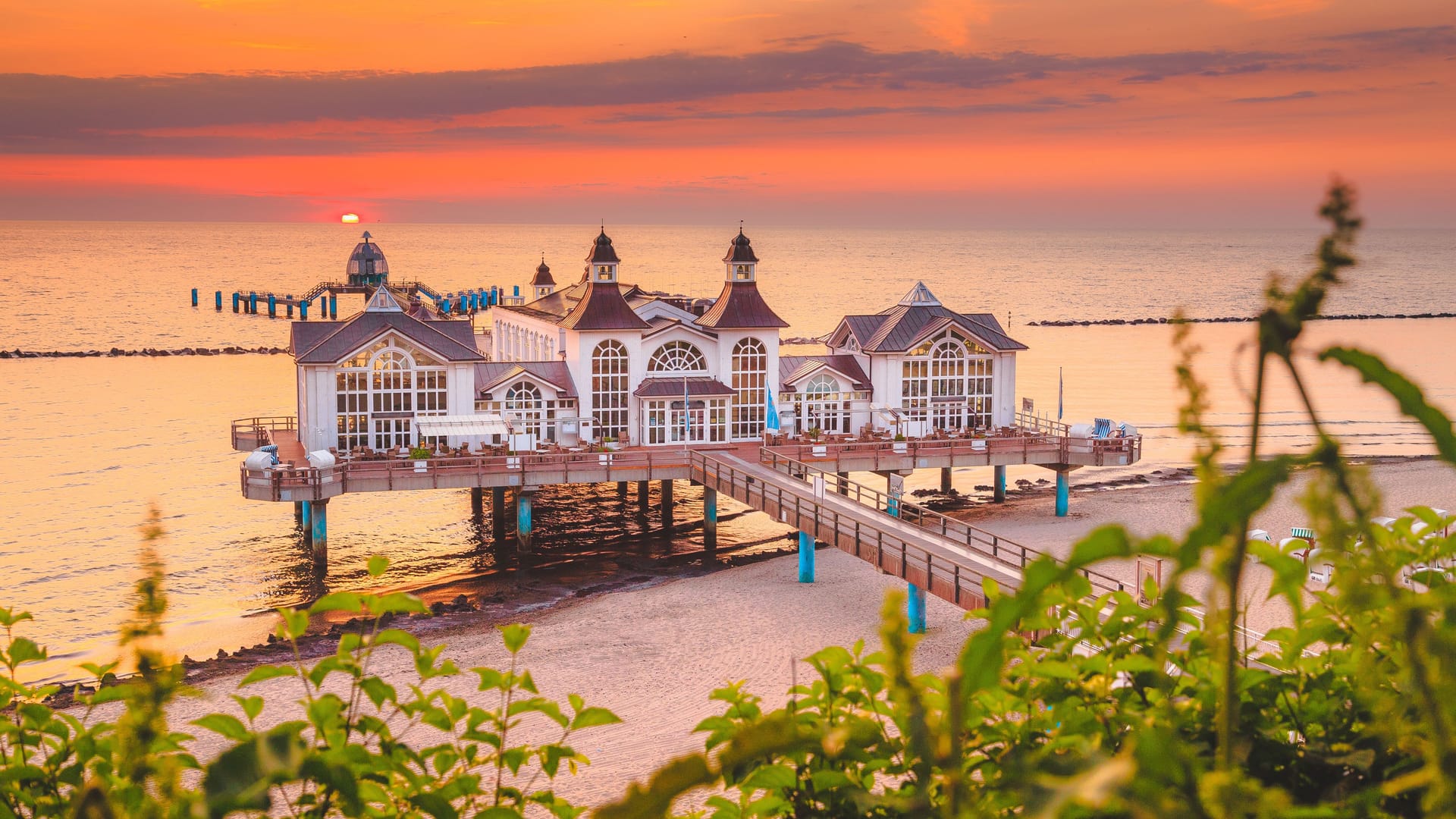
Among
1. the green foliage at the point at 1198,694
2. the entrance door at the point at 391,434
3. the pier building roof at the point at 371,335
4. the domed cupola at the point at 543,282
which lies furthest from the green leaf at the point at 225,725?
the domed cupola at the point at 543,282

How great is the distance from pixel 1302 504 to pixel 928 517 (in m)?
38.3

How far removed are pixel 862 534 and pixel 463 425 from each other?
13.4 metres

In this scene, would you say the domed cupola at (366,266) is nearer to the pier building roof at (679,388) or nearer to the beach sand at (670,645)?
the pier building roof at (679,388)

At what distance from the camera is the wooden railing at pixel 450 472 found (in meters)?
33.0

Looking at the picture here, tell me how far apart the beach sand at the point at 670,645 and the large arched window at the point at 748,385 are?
6392 mm

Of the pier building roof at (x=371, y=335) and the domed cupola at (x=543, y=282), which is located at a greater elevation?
the domed cupola at (x=543, y=282)

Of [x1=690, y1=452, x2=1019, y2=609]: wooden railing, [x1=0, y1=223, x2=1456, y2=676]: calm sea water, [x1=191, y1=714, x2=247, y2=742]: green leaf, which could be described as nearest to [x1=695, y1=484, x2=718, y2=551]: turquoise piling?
[x1=0, y1=223, x2=1456, y2=676]: calm sea water

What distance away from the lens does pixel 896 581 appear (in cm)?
2902

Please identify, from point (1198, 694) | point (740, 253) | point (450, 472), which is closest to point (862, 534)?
point (450, 472)

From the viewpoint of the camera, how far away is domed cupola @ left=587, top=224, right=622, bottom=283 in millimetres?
39094

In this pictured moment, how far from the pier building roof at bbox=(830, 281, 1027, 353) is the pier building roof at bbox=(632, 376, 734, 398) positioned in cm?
490

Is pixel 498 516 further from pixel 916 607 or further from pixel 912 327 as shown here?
pixel 916 607

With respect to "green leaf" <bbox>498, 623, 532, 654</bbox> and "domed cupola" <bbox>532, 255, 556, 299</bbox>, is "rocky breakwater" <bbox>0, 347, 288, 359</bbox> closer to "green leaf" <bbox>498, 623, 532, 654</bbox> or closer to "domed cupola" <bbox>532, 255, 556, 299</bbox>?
"domed cupola" <bbox>532, 255, 556, 299</bbox>

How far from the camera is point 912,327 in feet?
135
